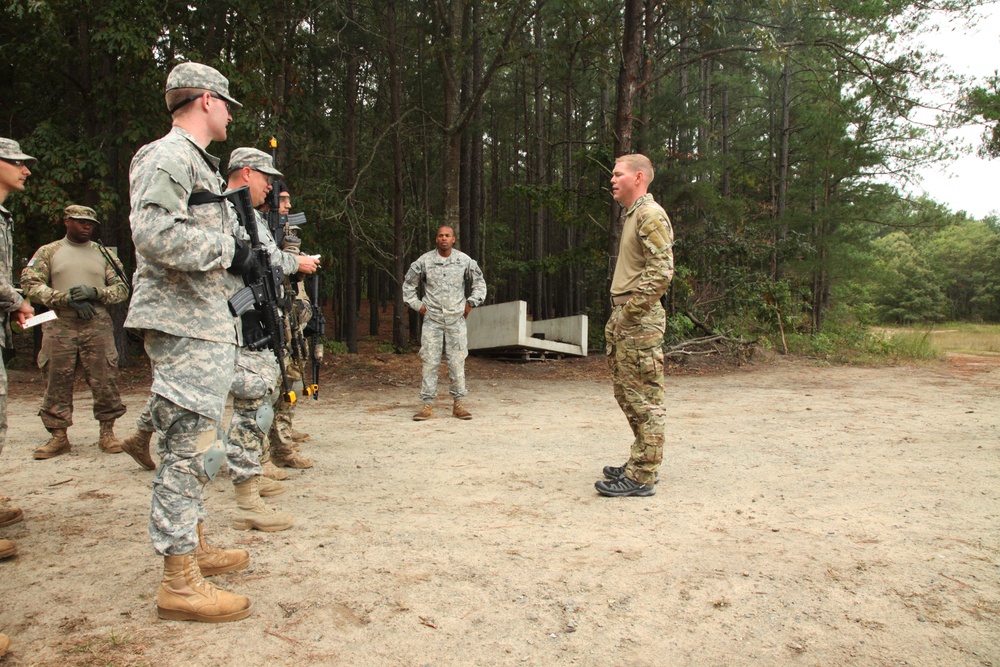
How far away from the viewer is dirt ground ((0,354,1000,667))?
2.40 m

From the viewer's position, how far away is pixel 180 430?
2566 millimetres

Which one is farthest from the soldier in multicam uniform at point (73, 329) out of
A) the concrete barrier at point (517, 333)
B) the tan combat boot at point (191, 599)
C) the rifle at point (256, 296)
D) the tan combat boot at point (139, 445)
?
the concrete barrier at point (517, 333)

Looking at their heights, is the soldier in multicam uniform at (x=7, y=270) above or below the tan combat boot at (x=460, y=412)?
above

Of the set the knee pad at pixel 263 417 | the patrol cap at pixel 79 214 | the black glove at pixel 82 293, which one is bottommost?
the knee pad at pixel 263 417

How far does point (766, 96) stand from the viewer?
24.4 m

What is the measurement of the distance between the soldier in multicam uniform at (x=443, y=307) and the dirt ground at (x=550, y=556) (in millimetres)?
1250

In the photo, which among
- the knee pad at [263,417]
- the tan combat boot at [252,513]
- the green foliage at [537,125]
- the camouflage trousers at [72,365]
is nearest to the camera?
the tan combat boot at [252,513]

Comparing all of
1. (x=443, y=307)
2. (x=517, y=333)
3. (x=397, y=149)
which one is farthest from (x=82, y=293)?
(x=397, y=149)

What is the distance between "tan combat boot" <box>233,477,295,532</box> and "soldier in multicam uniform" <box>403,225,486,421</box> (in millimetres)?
3599

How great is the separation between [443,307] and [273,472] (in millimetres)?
3111

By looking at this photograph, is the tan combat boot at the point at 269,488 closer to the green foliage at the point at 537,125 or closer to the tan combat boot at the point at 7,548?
the tan combat boot at the point at 7,548

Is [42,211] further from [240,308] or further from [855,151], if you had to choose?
[855,151]

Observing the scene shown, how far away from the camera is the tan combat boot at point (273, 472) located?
4465 millimetres

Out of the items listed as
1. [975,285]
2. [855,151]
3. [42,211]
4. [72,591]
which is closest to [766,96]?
[855,151]
